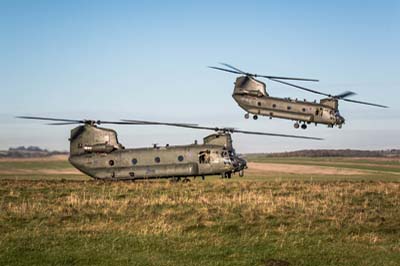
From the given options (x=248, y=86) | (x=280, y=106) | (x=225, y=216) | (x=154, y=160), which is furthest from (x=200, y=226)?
(x=280, y=106)

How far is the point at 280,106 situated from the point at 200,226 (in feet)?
124

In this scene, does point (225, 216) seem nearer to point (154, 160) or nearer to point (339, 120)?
point (154, 160)

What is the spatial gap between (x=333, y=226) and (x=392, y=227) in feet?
7.89

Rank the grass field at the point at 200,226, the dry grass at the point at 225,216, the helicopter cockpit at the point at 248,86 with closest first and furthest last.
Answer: the grass field at the point at 200,226 → the dry grass at the point at 225,216 → the helicopter cockpit at the point at 248,86

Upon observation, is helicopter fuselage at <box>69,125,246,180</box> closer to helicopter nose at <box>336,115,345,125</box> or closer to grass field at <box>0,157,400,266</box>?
grass field at <box>0,157,400,266</box>

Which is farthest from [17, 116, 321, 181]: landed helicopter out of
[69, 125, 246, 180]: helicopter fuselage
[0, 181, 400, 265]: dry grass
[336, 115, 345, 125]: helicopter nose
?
[336, 115, 345, 125]: helicopter nose

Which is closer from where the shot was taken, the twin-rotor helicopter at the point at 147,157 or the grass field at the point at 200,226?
the grass field at the point at 200,226

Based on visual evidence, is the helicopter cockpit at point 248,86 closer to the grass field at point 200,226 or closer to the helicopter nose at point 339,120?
the helicopter nose at point 339,120

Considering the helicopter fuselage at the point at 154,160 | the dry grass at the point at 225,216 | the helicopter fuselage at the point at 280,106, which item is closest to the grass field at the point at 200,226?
the dry grass at the point at 225,216

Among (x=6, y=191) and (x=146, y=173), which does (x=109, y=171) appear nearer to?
(x=146, y=173)

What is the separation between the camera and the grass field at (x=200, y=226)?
54.1ft

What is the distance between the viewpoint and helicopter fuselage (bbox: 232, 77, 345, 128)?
188ft

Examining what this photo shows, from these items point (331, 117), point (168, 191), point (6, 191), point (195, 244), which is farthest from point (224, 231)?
point (331, 117)

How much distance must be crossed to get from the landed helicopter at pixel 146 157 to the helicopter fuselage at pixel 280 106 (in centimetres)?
1279
